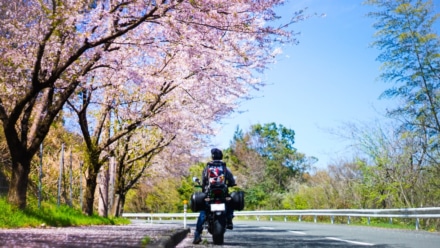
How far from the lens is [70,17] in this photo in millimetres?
8766

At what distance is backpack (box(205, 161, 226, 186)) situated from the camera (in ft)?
30.7

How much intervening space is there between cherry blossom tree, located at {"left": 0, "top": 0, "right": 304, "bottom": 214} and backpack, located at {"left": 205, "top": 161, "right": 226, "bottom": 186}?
2.11 meters

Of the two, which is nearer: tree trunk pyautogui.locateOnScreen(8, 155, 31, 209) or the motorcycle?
the motorcycle

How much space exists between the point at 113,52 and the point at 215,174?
5.82 m

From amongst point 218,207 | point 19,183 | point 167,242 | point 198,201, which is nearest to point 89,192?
point 19,183

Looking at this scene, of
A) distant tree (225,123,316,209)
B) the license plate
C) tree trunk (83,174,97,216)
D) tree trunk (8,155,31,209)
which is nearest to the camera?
the license plate

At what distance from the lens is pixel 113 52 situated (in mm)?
13562

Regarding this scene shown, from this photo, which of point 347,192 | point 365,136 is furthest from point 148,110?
point 347,192

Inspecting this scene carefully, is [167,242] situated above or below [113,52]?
below

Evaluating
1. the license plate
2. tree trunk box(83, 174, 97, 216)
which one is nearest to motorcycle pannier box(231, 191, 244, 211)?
the license plate

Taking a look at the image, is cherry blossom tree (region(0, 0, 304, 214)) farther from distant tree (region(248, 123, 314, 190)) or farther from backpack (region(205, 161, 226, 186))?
distant tree (region(248, 123, 314, 190))

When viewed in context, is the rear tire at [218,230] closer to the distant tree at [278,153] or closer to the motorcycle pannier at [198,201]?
the motorcycle pannier at [198,201]

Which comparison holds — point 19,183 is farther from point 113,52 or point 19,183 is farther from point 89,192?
point 89,192

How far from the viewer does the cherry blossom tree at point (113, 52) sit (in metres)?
9.20
